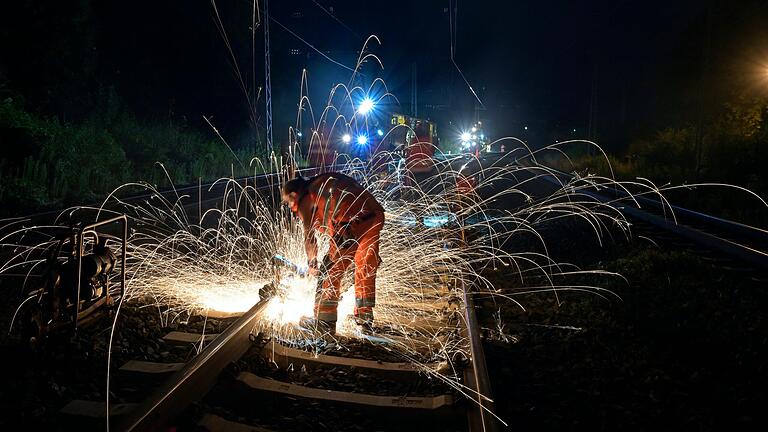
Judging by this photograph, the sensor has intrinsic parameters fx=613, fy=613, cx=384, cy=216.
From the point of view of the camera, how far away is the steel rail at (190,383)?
9.88ft

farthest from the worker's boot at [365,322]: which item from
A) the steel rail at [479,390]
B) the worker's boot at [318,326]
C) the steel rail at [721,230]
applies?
the steel rail at [721,230]

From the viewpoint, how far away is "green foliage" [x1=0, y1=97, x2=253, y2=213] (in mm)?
13125

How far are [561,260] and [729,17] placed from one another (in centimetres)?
2633

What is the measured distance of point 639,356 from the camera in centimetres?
460

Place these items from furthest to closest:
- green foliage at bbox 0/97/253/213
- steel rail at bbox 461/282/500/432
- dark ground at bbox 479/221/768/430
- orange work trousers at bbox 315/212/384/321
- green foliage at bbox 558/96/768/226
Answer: green foliage at bbox 558/96/768/226, green foliage at bbox 0/97/253/213, orange work trousers at bbox 315/212/384/321, dark ground at bbox 479/221/768/430, steel rail at bbox 461/282/500/432

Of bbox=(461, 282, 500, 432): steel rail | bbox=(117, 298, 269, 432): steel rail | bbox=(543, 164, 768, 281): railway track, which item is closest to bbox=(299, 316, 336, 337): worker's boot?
bbox=(117, 298, 269, 432): steel rail

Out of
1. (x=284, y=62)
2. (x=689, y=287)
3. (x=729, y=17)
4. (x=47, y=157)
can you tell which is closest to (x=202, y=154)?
(x=47, y=157)

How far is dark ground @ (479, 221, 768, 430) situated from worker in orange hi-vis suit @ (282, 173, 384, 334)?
4.01ft

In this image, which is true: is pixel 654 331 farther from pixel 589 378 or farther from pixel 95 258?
pixel 95 258

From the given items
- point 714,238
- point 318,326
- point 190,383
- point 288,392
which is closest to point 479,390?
point 288,392

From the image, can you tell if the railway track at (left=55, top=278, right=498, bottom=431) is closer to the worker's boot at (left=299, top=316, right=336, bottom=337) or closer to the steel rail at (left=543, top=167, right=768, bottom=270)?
the worker's boot at (left=299, top=316, right=336, bottom=337)

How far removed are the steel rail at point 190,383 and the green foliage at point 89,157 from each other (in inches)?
342

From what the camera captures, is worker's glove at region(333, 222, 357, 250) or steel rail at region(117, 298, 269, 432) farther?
worker's glove at region(333, 222, 357, 250)

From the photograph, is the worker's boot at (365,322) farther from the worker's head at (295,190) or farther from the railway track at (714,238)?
the railway track at (714,238)
